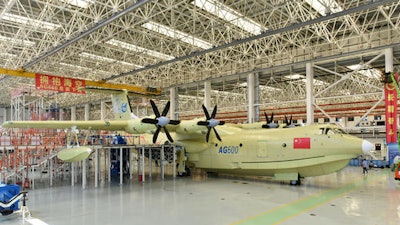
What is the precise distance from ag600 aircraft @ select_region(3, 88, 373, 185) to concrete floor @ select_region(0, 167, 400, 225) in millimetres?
1324

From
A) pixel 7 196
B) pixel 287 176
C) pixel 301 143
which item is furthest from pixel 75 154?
pixel 301 143

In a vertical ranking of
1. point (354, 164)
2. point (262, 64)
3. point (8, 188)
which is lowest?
point (354, 164)

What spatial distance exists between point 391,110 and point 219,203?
715 inches

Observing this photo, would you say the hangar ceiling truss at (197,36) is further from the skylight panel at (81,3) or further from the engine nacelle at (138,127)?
the engine nacelle at (138,127)

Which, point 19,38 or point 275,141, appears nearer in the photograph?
point 275,141

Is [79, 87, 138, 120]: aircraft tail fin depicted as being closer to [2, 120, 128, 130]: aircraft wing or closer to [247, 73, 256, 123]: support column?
[2, 120, 128, 130]: aircraft wing

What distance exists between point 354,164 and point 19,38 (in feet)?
117

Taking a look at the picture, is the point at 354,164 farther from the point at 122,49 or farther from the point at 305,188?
the point at 122,49

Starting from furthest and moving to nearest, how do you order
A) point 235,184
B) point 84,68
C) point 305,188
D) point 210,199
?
point 84,68, point 235,184, point 305,188, point 210,199

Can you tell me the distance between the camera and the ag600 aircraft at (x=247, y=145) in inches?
653

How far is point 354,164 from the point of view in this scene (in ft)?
104

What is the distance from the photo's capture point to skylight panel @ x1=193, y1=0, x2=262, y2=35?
20266 mm

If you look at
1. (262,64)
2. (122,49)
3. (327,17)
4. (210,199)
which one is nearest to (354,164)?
(262,64)

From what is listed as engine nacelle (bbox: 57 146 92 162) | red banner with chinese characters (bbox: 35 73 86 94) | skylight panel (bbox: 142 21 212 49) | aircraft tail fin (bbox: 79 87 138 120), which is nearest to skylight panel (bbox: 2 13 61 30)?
red banner with chinese characters (bbox: 35 73 86 94)
